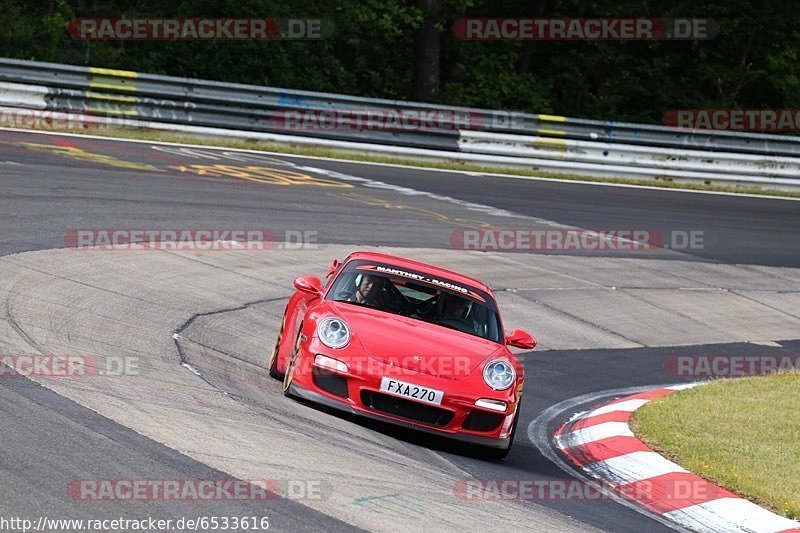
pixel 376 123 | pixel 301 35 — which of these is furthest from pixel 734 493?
pixel 301 35

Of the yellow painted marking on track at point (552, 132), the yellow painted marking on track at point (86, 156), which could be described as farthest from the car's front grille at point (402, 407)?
the yellow painted marking on track at point (552, 132)

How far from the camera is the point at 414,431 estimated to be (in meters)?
8.69

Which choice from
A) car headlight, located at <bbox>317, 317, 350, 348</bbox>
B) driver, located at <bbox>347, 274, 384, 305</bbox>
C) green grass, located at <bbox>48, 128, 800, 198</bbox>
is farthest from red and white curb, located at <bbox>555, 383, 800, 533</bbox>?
green grass, located at <bbox>48, 128, 800, 198</bbox>

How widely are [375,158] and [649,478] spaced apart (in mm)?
15371

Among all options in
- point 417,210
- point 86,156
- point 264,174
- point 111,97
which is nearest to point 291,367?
point 417,210

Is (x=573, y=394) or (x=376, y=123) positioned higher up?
(x=376, y=123)

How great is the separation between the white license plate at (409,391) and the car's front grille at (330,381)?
287mm

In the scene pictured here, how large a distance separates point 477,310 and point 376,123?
46.1ft

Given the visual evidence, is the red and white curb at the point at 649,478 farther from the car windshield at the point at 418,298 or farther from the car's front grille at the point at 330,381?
the car's front grille at the point at 330,381

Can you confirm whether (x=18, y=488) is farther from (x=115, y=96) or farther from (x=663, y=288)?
(x=115, y=96)

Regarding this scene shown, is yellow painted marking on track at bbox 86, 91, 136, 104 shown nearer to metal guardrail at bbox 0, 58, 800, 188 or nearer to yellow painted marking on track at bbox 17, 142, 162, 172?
metal guardrail at bbox 0, 58, 800, 188

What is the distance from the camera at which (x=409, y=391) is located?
813 centimetres

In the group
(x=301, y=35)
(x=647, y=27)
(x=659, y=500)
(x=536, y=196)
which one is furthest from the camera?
(x=647, y=27)

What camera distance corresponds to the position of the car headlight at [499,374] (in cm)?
846
